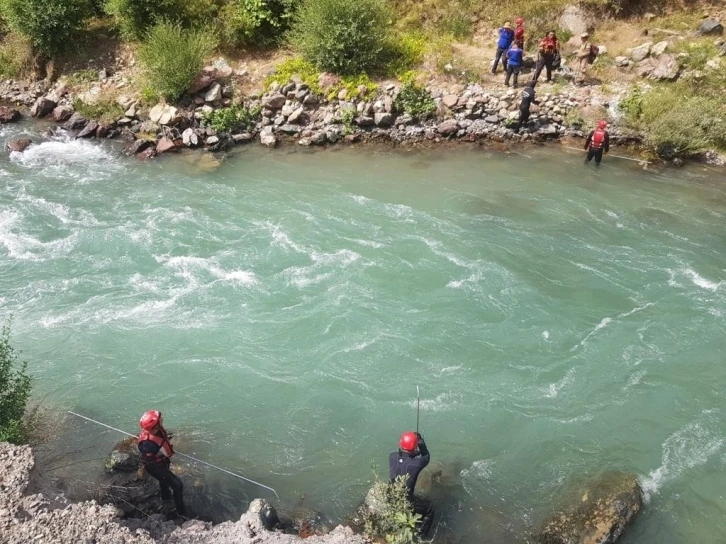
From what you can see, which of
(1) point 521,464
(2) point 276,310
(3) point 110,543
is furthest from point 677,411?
(3) point 110,543

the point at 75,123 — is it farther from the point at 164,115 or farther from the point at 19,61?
the point at 19,61

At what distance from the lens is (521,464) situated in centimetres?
914

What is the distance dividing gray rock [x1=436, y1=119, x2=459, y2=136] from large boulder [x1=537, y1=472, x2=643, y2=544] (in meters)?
13.2

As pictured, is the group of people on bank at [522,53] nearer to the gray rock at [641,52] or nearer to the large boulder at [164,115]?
the gray rock at [641,52]

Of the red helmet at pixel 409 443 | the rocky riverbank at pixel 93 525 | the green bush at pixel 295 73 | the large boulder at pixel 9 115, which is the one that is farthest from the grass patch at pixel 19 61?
the red helmet at pixel 409 443

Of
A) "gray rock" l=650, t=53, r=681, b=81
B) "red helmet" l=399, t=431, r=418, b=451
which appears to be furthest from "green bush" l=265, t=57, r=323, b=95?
"red helmet" l=399, t=431, r=418, b=451

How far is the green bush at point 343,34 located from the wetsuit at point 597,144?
8.45 metres

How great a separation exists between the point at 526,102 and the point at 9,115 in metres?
18.4

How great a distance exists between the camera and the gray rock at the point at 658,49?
66.9 ft

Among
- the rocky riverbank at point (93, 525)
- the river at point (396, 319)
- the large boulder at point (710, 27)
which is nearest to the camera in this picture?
the rocky riverbank at point (93, 525)

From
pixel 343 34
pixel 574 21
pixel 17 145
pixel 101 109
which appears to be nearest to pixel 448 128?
pixel 343 34

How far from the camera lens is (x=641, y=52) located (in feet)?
67.5

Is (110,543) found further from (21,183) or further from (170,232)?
(21,183)

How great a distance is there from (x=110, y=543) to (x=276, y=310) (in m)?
6.20
